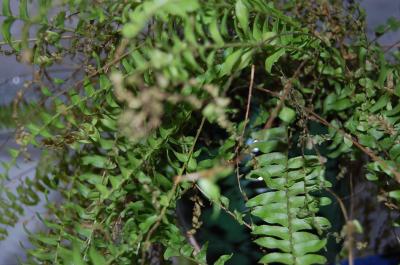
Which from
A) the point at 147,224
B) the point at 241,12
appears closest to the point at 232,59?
the point at 241,12

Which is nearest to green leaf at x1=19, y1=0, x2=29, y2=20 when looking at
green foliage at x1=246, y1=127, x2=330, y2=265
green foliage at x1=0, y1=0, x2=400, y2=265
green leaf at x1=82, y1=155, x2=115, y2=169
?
green foliage at x1=0, y1=0, x2=400, y2=265

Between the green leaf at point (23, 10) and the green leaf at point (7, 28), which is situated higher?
the green leaf at point (23, 10)

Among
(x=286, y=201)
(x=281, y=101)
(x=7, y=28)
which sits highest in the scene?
(x=7, y=28)

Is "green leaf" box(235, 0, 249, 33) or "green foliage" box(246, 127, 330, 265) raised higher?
"green leaf" box(235, 0, 249, 33)

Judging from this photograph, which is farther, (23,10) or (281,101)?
(23,10)

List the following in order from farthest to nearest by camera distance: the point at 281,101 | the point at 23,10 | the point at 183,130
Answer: the point at 183,130 → the point at 23,10 → the point at 281,101

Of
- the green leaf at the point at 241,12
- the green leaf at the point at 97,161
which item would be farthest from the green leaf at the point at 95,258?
the green leaf at the point at 241,12

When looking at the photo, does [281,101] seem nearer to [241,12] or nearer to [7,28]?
[241,12]

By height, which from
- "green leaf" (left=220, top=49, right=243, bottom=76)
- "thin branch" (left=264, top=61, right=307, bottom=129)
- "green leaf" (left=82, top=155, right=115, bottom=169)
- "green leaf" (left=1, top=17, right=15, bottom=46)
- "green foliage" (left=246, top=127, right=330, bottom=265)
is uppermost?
"green leaf" (left=1, top=17, right=15, bottom=46)

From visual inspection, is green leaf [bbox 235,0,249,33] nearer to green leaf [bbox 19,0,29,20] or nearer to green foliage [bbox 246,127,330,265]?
green foliage [bbox 246,127,330,265]

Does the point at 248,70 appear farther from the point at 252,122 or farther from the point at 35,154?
the point at 35,154

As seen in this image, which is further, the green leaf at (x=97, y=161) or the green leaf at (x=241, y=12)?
the green leaf at (x=97, y=161)

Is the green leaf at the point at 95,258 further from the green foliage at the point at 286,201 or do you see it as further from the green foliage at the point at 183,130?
the green foliage at the point at 286,201

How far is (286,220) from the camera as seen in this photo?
1.83 ft
